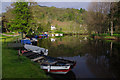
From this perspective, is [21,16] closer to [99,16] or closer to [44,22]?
[99,16]

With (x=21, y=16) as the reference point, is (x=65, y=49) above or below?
below

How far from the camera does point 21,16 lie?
147 feet

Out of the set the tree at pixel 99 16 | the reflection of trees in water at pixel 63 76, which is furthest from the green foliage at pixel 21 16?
the tree at pixel 99 16

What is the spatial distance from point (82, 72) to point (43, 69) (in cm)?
567

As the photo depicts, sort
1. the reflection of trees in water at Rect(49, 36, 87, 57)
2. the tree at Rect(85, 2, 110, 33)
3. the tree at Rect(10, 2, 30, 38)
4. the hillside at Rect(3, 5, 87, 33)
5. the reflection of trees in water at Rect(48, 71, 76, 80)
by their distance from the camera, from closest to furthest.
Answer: the reflection of trees in water at Rect(48, 71, 76, 80)
the reflection of trees in water at Rect(49, 36, 87, 57)
the tree at Rect(10, 2, 30, 38)
the hillside at Rect(3, 5, 87, 33)
the tree at Rect(85, 2, 110, 33)

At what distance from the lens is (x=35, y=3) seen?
176 feet

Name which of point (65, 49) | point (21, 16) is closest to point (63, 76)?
point (65, 49)

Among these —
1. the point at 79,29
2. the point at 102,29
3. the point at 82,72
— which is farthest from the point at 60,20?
the point at 82,72

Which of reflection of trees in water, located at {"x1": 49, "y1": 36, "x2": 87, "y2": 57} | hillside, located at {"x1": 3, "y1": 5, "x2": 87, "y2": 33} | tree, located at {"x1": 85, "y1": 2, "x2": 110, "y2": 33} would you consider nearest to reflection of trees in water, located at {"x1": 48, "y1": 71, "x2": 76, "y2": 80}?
reflection of trees in water, located at {"x1": 49, "y1": 36, "x2": 87, "y2": 57}

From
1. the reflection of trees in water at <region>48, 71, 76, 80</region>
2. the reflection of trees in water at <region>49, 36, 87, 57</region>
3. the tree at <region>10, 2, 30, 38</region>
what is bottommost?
the reflection of trees in water at <region>48, 71, 76, 80</region>

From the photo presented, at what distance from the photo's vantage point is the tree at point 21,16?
148 ft

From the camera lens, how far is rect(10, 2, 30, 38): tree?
45219mm

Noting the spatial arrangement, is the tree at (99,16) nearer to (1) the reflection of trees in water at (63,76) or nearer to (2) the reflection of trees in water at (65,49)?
(2) the reflection of trees in water at (65,49)

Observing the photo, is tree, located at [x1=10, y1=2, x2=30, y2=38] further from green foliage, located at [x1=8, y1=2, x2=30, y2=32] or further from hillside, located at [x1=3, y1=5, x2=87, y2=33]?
hillside, located at [x1=3, y1=5, x2=87, y2=33]
